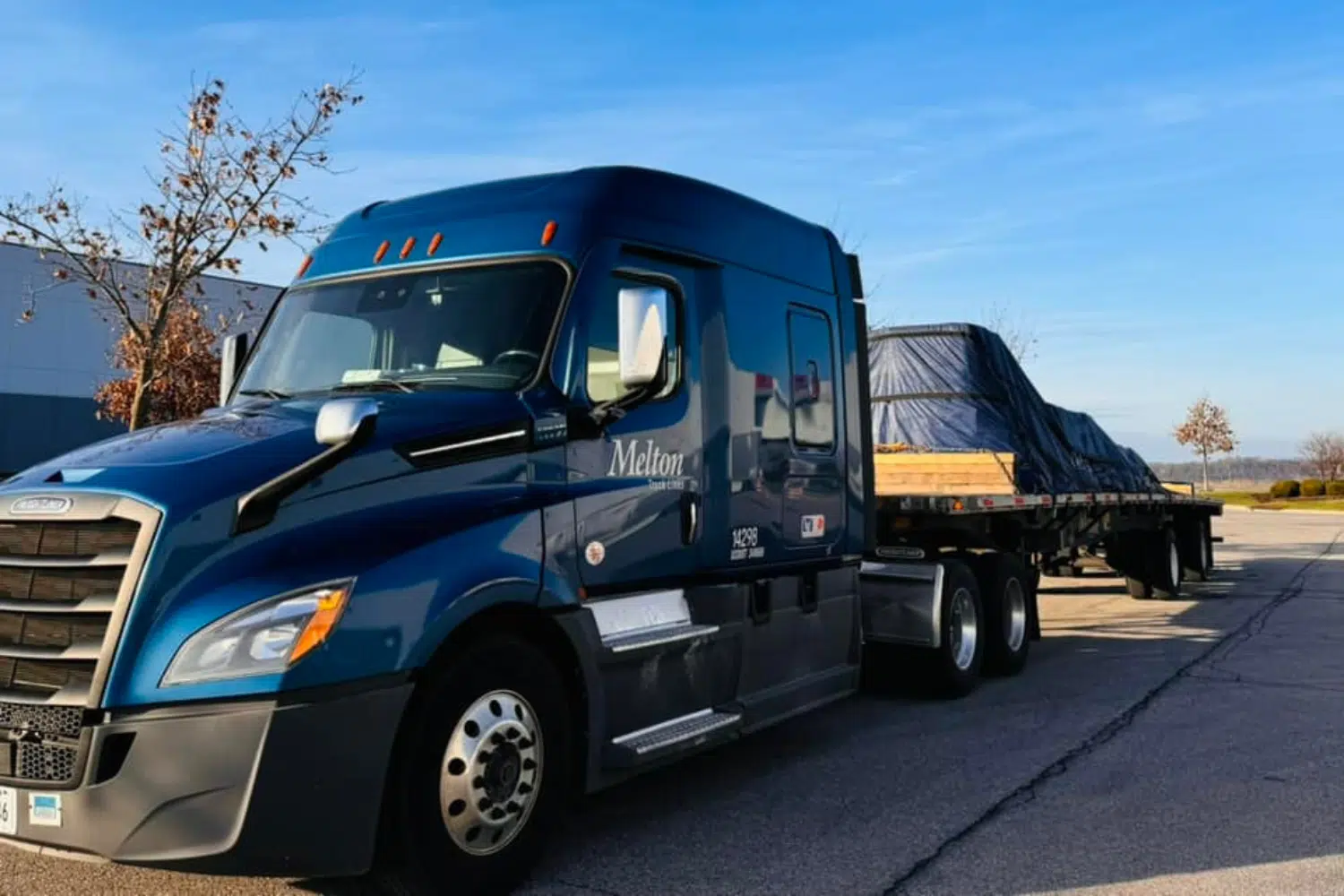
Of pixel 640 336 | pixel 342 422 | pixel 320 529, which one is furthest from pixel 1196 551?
pixel 320 529

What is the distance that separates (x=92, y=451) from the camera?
422 cm

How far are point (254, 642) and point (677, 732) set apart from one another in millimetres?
2150

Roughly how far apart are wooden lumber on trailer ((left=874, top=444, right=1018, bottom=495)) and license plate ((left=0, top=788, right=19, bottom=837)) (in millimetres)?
7435

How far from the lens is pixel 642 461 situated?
5.00 meters

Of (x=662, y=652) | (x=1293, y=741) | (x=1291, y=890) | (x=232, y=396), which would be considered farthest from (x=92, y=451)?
(x=1293, y=741)

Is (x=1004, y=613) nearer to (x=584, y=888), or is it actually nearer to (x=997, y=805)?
(x=997, y=805)

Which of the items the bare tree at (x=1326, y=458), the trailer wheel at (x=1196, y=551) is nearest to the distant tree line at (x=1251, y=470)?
the bare tree at (x=1326, y=458)

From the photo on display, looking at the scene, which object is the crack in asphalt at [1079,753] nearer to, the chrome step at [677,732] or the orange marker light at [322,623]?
the chrome step at [677,732]

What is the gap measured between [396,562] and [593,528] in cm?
112

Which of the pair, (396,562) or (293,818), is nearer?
(293,818)

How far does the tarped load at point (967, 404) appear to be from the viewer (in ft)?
35.7

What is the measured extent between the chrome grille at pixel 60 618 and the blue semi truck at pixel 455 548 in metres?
0.01

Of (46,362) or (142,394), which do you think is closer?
(142,394)

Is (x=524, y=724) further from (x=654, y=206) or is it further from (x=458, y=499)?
(x=654, y=206)
